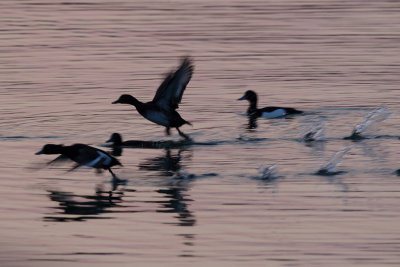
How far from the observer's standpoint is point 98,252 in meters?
10.1

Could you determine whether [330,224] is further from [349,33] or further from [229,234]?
[349,33]

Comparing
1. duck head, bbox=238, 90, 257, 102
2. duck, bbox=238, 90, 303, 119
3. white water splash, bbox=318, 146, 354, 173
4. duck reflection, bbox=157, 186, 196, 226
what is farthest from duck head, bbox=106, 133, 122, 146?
duck head, bbox=238, 90, 257, 102

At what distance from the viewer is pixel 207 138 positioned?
16.7 metres

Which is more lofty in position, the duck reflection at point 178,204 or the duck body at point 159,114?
the duck body at point 159,114

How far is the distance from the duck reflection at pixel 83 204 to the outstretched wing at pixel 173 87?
357 centimetres

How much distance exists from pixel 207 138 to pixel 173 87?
0.97m

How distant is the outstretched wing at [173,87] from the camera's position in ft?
53.1

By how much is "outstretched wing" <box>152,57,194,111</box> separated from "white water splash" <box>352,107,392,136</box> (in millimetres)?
2830

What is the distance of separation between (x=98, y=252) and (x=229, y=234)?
1394 mm

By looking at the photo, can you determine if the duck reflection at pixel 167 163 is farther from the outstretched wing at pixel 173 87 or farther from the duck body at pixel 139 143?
the outstretched wing at pixel 173 87

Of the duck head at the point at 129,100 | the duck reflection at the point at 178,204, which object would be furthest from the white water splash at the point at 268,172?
the duck head at the point at 129,100

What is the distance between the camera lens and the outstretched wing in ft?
53.1

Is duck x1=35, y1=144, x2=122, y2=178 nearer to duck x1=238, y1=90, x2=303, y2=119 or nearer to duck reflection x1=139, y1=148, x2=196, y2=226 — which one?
duck reflection x1=139, y1=148, x2=196, y2=226

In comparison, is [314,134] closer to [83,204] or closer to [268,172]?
[268,172]
